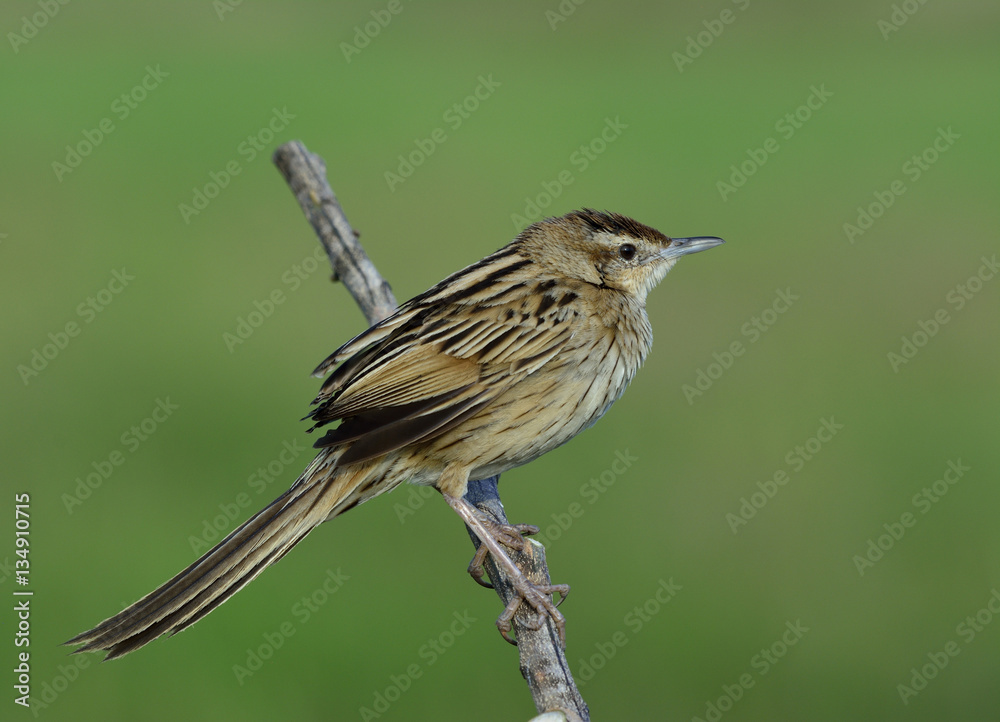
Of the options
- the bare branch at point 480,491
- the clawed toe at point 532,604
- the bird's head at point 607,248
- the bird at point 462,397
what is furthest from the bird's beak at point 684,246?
the clawed toe at point 532,604

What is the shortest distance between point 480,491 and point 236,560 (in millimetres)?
1661

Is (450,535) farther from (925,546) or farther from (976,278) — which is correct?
(976,278)

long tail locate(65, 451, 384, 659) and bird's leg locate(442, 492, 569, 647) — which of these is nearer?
long tail locate(65, 451, 384, 659)

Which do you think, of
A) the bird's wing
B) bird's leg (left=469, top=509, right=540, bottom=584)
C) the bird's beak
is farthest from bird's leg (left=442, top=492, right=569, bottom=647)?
the bird's beak

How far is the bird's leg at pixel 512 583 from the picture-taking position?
15.3 feet

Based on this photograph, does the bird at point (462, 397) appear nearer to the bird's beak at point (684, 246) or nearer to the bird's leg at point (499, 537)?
the bird's leg at point (499, 537)

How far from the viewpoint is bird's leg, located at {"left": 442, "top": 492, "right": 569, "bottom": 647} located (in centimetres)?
465

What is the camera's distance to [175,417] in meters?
12.2

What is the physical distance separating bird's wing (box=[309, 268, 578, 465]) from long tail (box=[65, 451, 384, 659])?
29 cm

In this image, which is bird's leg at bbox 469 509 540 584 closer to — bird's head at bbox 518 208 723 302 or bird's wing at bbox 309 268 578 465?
bird's wing at bbox 309 268 578 465

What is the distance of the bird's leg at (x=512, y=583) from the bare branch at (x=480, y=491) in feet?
0.15

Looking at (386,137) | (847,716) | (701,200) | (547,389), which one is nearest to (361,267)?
(547,389)

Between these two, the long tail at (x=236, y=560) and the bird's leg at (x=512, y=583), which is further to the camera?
the bird's leg at (x=512, y=583)

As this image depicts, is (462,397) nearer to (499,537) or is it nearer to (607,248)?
(499,537)
